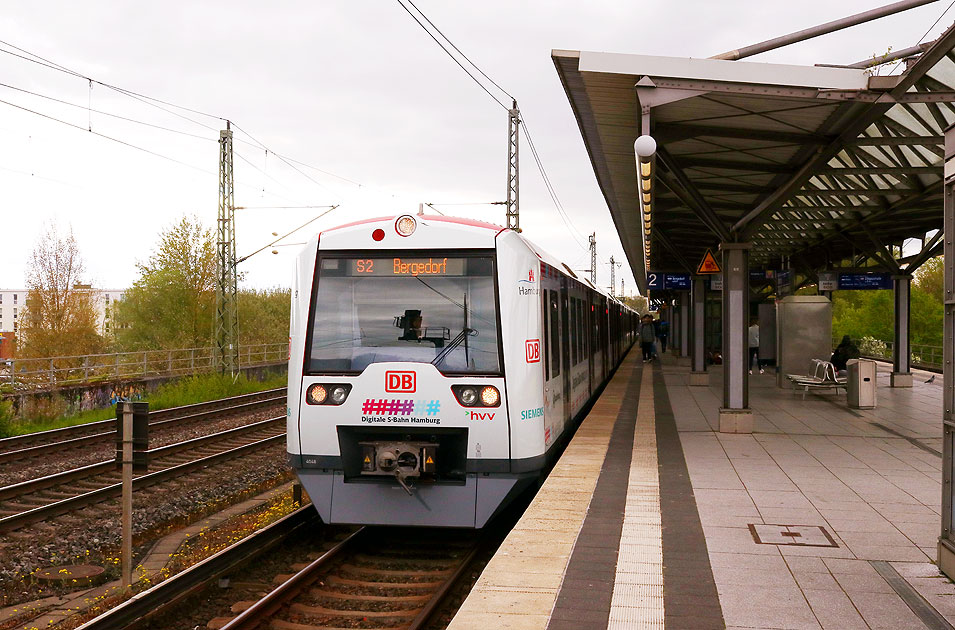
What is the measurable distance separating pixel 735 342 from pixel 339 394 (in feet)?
24.4

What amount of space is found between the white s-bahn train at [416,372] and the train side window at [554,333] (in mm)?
1070

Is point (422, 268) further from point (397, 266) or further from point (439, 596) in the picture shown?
point (439, 596)

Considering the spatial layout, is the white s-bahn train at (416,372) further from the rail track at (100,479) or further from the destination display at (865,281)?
the destination display at (865,281)

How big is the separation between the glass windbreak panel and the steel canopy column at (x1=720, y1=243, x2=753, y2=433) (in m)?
6.38

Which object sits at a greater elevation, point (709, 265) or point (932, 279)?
point (932, 279)

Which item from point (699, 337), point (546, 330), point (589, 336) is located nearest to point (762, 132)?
point (546, 330)

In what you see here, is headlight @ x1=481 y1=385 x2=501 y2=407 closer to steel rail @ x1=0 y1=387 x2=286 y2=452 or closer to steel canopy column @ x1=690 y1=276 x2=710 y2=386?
steel rail @ x1=0 y1=387 x2=286 y2=452

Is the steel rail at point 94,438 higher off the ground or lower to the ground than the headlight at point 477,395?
lower

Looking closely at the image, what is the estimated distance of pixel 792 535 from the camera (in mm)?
6312

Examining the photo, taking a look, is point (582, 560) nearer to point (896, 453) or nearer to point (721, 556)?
point (721, 556)

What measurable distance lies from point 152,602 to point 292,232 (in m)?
17.0

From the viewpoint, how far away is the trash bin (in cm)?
1536

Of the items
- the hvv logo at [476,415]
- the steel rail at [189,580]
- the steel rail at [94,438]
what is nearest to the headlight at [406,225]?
the hvv logo at [476,415]

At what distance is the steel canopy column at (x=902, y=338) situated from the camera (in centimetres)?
2041
